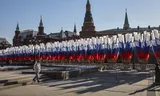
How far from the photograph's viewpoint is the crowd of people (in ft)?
99.3

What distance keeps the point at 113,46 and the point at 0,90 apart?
2246 centimetres

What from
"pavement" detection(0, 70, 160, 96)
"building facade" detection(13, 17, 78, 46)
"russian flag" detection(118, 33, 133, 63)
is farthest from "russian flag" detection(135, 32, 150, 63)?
"building facade" detection(13, 17, 78, 46)

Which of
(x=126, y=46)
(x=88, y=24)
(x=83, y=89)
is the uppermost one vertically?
(x=88, y=24)

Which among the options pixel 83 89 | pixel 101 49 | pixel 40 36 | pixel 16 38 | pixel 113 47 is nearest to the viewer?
pixel 83 89

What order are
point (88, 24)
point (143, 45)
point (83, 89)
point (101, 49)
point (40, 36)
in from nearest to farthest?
point (83, 89), point (143, 45), point (101, 49), point (88, 24), point (40, 36)

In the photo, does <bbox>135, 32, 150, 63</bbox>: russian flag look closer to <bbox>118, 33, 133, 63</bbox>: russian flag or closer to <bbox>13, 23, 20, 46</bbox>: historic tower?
<bbox>118, 33, 133, 63</bbox>: russian flag

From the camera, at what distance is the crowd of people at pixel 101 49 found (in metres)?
30.3

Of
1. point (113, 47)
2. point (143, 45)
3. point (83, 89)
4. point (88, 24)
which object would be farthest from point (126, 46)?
point (88, 24)

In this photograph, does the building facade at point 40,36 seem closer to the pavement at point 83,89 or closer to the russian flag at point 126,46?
the russian flag at point 126,46

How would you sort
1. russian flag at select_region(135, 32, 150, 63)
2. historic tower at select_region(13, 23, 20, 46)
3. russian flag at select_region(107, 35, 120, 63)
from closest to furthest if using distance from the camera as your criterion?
russian flag at select_region(135, 32, 150, 63) → russian flag at select_region(107, 35, 120, 63) → historic tower at select_region(13, 23, 20, 46)

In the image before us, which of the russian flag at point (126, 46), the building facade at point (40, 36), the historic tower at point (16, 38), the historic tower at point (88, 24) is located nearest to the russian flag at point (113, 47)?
the russian flag at point (126, 46)

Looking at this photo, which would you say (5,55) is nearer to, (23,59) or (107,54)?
(23,59)

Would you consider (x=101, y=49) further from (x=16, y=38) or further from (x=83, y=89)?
(x=16, y=38)

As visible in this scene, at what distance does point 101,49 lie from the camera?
36.9 metres
